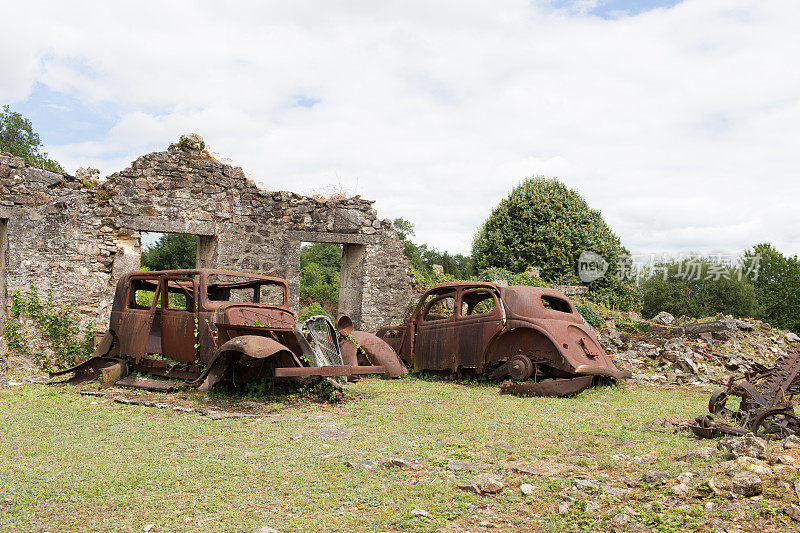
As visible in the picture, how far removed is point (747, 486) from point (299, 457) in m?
2.85

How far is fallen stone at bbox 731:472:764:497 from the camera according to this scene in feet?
10.2

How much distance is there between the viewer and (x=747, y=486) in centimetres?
310

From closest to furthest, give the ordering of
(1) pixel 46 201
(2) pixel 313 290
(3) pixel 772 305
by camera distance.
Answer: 1. (1) pixel 46 201
2. (2) pixel 313 290
3. (3) pixel 772 305

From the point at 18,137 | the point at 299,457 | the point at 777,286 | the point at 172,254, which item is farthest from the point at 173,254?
the point at 777,286

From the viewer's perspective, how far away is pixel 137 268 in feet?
35.2

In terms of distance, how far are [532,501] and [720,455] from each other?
1328 millimetres

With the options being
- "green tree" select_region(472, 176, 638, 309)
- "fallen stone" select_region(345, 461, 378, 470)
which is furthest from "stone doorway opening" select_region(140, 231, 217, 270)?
"fallen stone" select_region(345, 461, 378, 470)

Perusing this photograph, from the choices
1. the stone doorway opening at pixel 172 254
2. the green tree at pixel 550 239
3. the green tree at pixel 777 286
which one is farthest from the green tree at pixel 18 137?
the green tree at pixel 777 286

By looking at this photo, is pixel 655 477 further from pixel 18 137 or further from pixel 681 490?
pixel 18 137

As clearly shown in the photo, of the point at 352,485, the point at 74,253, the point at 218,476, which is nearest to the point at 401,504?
the point at 352,485

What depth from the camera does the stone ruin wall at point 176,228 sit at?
972 cm

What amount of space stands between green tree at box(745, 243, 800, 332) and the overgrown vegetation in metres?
30.0

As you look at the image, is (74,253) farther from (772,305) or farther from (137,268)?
(772,305)

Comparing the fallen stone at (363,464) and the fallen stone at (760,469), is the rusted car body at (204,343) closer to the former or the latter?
the fallen stone at (363,464)
